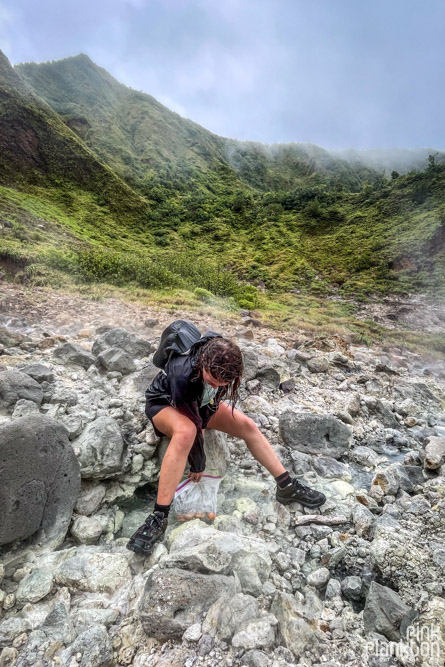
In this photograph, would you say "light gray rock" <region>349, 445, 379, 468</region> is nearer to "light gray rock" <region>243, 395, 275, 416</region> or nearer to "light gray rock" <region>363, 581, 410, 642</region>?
→ "light gray rock" <region>243, 395, 275, 416</region>

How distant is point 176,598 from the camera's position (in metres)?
1.72

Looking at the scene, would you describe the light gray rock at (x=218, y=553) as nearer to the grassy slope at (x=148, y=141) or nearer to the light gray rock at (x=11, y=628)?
the light gray rock at (x=11, y=628)

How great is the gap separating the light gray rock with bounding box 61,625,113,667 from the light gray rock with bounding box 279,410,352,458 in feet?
8.06

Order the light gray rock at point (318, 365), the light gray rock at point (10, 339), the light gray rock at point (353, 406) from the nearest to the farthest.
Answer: the light gray rock at point (10, 339)
the light gray rock at point (353, 406)
the light gray rock at point (318, 365)

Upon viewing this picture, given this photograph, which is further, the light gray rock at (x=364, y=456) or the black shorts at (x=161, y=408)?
the light gray rock at (x=364, y=456)

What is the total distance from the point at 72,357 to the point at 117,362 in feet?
1.94

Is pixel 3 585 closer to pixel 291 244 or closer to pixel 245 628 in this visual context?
pixel 245 628

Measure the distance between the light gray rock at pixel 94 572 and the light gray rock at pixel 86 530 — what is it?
17 cm

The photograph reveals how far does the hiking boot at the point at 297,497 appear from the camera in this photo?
2.67 meters

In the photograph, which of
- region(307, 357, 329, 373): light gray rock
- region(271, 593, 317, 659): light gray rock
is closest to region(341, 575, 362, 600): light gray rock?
region(271, 593, 317, 659): light gray rock

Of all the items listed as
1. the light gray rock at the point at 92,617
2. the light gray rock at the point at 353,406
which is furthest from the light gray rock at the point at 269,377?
the light gray rock at the point at 92,617

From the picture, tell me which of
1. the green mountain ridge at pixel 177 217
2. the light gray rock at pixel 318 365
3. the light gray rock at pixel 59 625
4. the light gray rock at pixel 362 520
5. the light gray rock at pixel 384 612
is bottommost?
the light gray rock at pixel 59 625

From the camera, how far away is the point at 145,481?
114 inches

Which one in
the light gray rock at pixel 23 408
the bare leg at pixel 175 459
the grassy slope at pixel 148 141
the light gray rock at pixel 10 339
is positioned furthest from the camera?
the grassy slope at pixel 148 141
